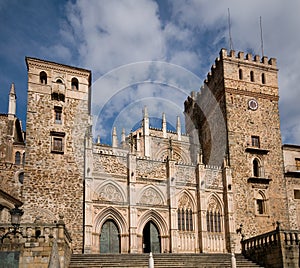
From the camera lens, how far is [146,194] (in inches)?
1230

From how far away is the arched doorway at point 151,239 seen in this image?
30969 millimetres

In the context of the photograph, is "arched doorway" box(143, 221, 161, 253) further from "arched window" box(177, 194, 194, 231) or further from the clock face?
the clock face

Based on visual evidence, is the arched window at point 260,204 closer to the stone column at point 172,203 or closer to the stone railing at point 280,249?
the stone column at point 172,203

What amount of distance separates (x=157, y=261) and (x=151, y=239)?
636 centimetres

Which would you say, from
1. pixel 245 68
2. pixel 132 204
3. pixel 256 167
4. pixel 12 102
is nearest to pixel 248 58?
pixel 245 68

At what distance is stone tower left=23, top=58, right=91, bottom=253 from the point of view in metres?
28.2

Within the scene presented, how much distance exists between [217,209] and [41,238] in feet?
55.2

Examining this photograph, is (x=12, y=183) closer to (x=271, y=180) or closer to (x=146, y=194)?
(x=146, y=194)

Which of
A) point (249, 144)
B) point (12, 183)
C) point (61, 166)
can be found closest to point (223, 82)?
point (249, 144)

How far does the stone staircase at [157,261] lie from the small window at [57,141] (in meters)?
8.17

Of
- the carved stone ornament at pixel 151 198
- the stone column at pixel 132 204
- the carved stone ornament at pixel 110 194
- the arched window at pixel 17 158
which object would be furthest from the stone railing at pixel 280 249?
the arched window at pixel 17 158

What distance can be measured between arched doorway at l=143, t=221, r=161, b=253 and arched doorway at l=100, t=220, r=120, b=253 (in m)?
2.62

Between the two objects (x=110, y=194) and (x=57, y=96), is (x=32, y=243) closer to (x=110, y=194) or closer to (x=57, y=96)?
(x=110, y=194)

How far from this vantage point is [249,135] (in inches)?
1401
